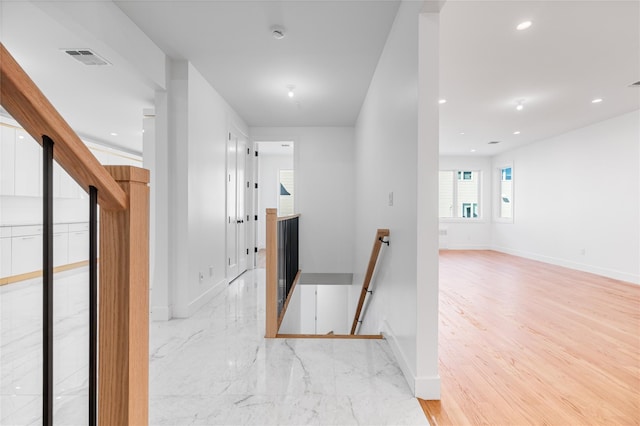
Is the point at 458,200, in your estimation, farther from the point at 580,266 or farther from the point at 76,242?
the point at 76,242

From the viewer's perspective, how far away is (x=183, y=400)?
1.73 m

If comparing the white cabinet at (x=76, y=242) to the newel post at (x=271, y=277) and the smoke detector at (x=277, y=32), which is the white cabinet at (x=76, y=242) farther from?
the smoke detector at (x=277, y=32)

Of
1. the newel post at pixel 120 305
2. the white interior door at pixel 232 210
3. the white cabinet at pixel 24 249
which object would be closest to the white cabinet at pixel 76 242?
the white cabinet at pixel 24 249

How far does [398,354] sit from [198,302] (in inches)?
84.5

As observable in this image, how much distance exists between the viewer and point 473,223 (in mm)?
8984

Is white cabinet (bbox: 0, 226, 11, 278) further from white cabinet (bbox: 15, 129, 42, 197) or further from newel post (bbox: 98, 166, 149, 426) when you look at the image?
newel post (bbox: 98, 166, 149, 426)

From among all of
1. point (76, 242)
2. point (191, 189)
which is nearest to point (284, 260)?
point (191, 189)

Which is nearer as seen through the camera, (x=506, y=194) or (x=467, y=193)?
(x=506, y=194)

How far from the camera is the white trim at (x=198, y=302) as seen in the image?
3045 millimetres

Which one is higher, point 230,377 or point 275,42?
point 275,42

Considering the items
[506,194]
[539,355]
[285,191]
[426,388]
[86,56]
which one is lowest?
[539,355]

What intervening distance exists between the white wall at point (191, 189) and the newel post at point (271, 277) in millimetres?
980

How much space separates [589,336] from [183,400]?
11.0ft

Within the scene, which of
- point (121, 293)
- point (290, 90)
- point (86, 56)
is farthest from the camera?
point (290, 90)
